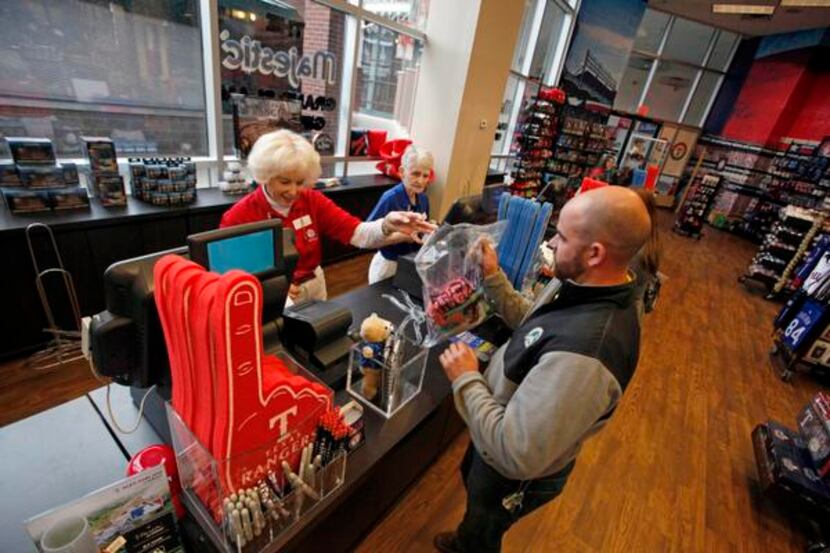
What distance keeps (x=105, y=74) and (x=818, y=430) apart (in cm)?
534

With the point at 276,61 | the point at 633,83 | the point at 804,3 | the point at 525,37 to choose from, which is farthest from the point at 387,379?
the point at 633,83

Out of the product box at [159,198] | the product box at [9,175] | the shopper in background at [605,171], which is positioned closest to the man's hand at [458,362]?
the product box at [159,198]

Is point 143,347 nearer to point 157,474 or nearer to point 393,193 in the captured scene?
point 157,474

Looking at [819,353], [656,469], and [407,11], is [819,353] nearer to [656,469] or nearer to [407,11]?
[656,469]

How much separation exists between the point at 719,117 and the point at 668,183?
2.13 meters

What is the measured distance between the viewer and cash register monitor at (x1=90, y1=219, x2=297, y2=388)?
81 cm

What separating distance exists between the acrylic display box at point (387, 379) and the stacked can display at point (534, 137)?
5274 mm

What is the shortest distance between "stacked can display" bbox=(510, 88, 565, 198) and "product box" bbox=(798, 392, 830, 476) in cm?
431

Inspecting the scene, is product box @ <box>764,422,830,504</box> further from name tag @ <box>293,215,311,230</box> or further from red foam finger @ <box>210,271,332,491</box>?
name tag @ <box>293,215,311,230</box>

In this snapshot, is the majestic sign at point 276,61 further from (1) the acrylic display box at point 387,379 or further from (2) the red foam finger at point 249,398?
(2) the red foam finger at point 249,398

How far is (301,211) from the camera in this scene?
194cm

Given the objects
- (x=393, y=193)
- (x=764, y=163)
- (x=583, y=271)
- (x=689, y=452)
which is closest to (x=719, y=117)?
(x=764, y=163)

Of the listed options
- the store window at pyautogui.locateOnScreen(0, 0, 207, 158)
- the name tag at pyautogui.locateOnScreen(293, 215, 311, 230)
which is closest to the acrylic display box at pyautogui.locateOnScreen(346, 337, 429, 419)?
the name tag at pyautogui.locateOnScreen(293, 215, 311, 230)

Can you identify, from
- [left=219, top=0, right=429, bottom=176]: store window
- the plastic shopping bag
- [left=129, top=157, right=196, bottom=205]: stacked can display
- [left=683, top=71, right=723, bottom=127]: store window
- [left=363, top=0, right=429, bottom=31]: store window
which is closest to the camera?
the plastic shopping bag
